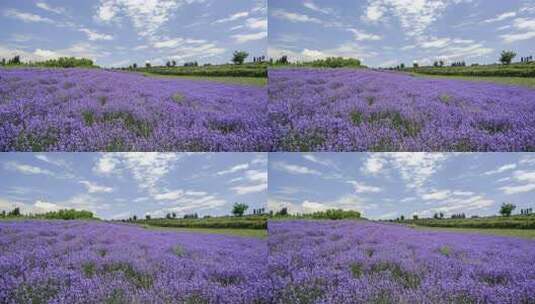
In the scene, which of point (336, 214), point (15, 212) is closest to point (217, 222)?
point (336, 214)

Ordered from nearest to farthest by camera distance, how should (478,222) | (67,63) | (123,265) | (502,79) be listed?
1. (123,265)
2. (478,222)
3. (502,79)
4. (67,63)

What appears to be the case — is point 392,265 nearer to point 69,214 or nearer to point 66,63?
point 69,214

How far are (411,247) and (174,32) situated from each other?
3398 millimetres

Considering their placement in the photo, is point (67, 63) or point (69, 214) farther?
point (67, 63)

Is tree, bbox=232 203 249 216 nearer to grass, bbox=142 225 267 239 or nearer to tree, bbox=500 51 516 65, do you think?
grass, bbox=142 225 267 239

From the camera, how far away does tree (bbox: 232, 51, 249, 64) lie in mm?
5254

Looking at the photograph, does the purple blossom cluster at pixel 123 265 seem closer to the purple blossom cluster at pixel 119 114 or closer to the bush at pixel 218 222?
the bush at pixel 218 222

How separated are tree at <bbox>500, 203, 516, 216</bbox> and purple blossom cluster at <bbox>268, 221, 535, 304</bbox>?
0.26 m

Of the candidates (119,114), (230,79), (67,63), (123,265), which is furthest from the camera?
(230,79)

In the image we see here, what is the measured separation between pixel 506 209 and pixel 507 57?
1602 mm

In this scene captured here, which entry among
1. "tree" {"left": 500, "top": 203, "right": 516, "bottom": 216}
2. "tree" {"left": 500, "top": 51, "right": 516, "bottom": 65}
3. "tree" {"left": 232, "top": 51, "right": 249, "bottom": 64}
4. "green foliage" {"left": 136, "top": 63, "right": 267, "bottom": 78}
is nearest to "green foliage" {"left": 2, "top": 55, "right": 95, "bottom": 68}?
"green foliage" {"left": 136, "top": 63, "right": 267, "bottom": 78}

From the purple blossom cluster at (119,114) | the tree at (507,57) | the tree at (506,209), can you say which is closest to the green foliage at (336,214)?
the purple blossom cluster at (119,114)

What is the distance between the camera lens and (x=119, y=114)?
4.79 meters

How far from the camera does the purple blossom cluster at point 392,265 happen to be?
4398mm
